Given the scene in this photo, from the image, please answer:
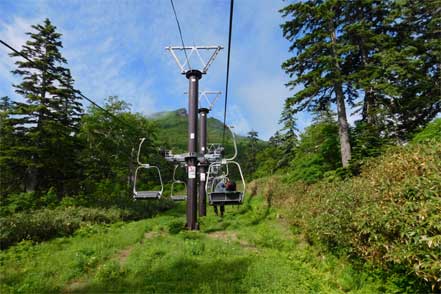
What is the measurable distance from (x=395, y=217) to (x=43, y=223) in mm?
10574

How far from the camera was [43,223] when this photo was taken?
9.77m

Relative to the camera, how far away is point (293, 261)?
21.4 feet

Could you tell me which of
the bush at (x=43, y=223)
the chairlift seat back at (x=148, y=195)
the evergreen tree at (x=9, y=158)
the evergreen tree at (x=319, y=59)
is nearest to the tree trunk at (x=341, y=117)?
the evergreen tree at (x=319, y=59)

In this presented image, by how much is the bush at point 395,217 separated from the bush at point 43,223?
8926 mm

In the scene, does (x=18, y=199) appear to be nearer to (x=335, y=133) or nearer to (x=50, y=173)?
(x=50, y=173)

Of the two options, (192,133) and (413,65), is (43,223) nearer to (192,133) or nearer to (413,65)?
(192,133)

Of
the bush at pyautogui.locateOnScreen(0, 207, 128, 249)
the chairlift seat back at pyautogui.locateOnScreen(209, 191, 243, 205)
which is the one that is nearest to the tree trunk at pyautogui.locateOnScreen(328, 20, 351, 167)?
the chairlift seat back at pyautogui.locateOnScreen(209, 191, 243, 205)

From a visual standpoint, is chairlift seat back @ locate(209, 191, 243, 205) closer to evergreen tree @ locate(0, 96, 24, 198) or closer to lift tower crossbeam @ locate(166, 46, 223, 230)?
lift tower crossbeam @ locate(166, 46, 223, 230)

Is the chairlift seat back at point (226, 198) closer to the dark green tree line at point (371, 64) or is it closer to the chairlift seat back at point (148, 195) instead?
the chairlift seat back at point (148, 195)

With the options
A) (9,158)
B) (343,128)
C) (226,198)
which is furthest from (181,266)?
(9,158)

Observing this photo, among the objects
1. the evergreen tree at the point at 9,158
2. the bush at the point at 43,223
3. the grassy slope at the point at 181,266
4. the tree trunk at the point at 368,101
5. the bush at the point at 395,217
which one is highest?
the tree trunk at the point at 368,101

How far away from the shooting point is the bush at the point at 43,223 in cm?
874

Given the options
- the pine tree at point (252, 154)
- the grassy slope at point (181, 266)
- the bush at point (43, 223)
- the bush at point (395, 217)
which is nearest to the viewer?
the bush at point (395, 217)

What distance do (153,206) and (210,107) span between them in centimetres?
781
